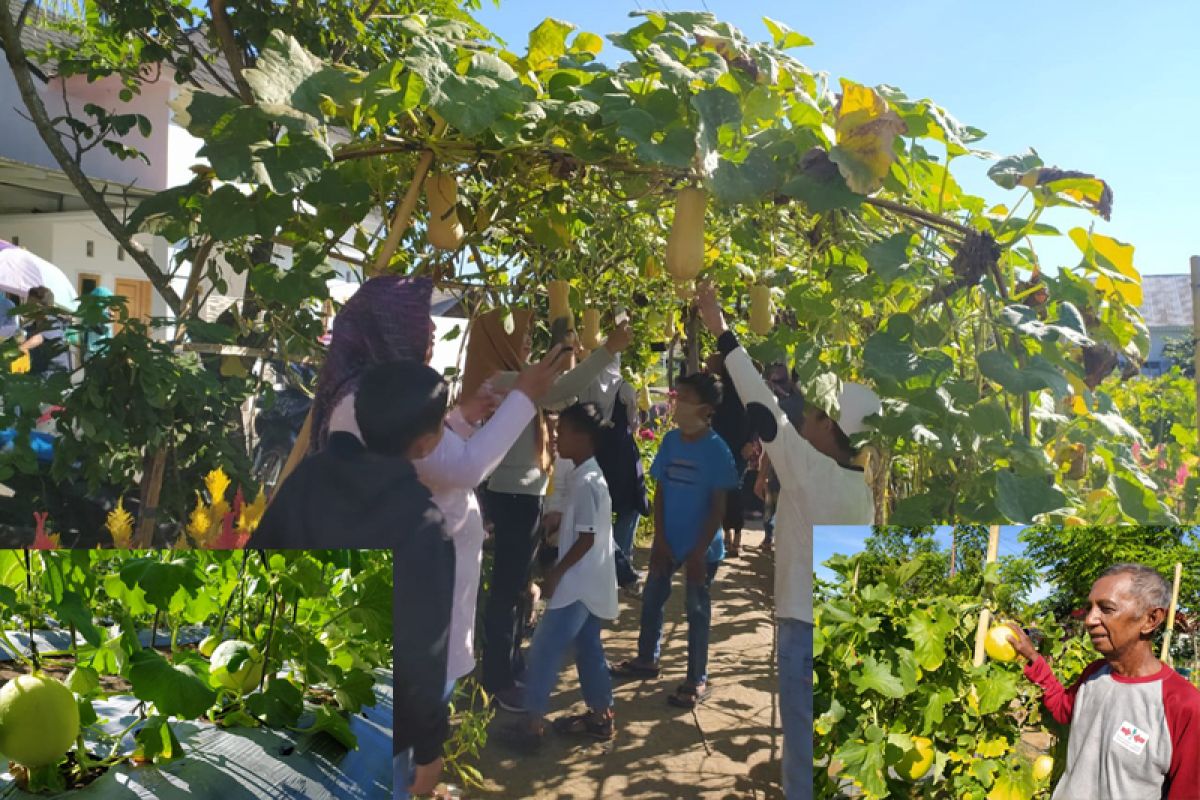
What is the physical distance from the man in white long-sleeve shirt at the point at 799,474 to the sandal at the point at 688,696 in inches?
8.5

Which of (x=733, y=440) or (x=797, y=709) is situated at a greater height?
(x=733, y=440)

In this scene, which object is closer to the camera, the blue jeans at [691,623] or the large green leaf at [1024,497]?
the large green leaf at [1024,497]

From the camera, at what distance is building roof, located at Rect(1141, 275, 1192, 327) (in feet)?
69.0

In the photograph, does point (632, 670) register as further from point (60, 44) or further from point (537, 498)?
point (60, 44)

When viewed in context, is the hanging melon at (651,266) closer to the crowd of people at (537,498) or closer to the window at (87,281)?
the crowd of people at (537,498)

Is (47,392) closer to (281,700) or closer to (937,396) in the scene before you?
(281,700)

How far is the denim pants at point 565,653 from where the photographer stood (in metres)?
2.64

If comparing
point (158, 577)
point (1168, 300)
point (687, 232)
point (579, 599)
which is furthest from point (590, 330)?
point (1168, 300)

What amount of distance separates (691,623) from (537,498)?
1.74ft

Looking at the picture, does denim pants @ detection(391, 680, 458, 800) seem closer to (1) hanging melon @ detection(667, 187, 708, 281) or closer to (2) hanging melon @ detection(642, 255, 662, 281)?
(1) hanging melon @ detection(667, 187, 708, 281)

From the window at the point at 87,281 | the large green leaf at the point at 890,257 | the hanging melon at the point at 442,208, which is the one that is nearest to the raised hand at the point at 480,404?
the hanging melon at the point at 442,208

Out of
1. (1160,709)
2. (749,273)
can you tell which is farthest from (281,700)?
(749,273)

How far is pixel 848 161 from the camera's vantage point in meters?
2.27

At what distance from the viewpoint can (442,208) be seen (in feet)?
8.65
